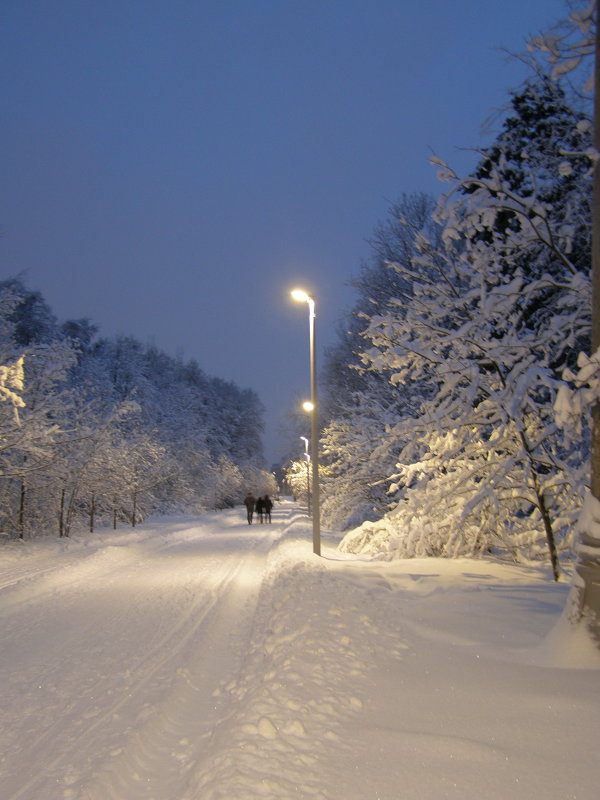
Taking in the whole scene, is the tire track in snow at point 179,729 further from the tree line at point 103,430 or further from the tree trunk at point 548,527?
the tree line at point 103,430

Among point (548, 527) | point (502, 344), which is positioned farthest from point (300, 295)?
point (548, 527)

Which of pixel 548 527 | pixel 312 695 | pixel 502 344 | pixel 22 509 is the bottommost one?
pixel 312 695

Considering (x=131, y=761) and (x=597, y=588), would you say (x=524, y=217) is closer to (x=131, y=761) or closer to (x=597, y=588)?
(x=597, y=588)

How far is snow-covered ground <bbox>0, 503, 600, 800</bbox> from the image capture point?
3.33 metres

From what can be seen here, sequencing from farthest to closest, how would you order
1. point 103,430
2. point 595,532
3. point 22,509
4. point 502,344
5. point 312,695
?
point 103,430 < point 22,509 < point 502,344 < point 595,532 < point 312,695

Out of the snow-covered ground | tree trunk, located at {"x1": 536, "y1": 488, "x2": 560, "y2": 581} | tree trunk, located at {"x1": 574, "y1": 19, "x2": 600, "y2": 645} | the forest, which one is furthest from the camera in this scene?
tree trunk, located at {"x1": 536, "y1": 488, "x2": 560, "y2": 581}

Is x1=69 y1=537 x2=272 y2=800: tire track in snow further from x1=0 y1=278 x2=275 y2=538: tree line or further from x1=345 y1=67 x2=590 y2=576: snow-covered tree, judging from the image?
x1=0 y1=278 x2=275 y2=538: tree line

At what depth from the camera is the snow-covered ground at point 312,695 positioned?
3.33 metres

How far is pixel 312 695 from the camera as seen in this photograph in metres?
4.59

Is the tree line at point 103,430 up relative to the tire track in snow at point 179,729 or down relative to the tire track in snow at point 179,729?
up

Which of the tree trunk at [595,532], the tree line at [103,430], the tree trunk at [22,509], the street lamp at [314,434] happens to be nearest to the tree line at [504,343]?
the tree trunk at [595,532]

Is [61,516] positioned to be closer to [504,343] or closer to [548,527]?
[548,527]

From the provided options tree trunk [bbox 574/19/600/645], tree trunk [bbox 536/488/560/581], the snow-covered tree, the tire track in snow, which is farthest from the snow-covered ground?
the snow-covered tree

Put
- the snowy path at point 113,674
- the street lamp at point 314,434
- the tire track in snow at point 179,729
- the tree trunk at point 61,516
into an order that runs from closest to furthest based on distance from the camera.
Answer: the tire track in snow at point 179,729, the snowy path at point 113,674, the street lamp at point 314,434, the tree trunk at point 61,516
